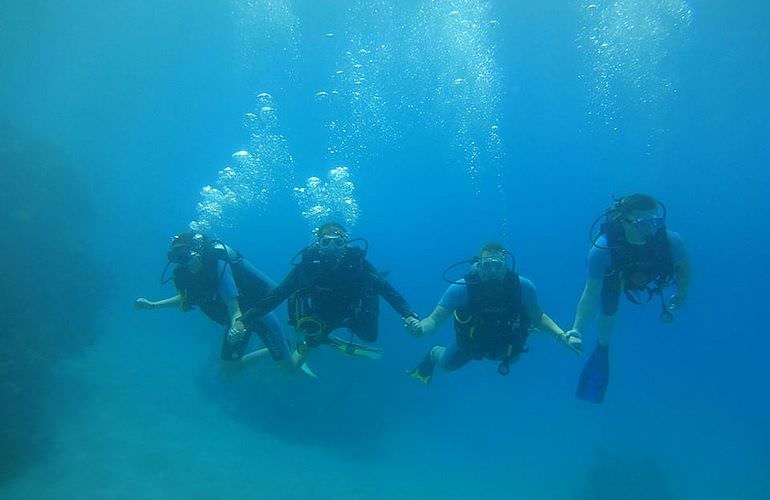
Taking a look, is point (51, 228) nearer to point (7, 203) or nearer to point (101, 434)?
point (7, 203)

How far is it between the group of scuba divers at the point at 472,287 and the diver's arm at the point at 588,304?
0.01 metres

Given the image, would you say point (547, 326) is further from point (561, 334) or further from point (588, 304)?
point (588, 304)

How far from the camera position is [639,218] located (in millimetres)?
5875

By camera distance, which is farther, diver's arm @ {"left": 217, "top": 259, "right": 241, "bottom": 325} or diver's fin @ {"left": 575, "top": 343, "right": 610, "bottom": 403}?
diver's fin @ {"left": 575, "top": 343, "right": 610, "bottom": 403}

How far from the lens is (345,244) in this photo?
592 centimetres

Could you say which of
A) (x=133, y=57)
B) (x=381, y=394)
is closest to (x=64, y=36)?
(x=133, y=57)

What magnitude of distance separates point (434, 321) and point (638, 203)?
121 inches

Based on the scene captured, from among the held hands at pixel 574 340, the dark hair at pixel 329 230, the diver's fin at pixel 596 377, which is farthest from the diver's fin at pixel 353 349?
the diver's fin at pixel 596 377

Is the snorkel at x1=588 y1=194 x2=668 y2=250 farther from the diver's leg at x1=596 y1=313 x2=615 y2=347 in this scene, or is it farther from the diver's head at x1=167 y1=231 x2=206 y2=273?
the diver's head at x1=167 y1=231 x2=206 y2=273

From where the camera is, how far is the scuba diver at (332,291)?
5.86m

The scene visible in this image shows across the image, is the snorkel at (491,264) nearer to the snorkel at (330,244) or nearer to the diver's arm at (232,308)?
the snorkel at (330,244)

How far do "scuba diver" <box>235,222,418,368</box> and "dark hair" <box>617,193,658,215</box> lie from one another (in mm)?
3160

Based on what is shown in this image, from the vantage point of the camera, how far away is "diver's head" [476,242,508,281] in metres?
5.66

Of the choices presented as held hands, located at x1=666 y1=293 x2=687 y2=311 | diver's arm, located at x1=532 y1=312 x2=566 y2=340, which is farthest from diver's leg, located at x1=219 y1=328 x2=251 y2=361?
held hands, located at x1=666 y1=293 x2=687 y2=311
